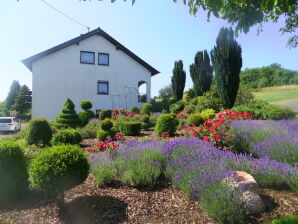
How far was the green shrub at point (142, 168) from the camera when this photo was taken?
4531 millimetres

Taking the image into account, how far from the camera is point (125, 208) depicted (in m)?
3.88

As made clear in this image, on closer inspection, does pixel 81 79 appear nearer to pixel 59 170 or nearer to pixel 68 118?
pixel 68 118

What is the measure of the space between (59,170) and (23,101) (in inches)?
1594

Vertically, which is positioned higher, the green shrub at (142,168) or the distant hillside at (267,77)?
the distant hillside at (267,77)

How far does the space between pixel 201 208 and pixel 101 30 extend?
780 inches

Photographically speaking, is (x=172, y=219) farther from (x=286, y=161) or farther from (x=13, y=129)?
(x=13, y=129)

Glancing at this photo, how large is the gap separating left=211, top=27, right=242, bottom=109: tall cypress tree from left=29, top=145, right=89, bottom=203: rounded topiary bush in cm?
1262

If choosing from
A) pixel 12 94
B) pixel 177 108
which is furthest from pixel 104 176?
pixel 12 94

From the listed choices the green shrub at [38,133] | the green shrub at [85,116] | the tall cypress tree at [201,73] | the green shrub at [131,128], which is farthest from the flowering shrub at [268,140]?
the tall cypress tree at [201,73]

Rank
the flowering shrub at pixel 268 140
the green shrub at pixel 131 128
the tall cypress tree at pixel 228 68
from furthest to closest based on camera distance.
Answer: the tall cypress tree at pixel 228 68
the green shrub at pixel 131 128
the flowering shrub at pixel 268 140

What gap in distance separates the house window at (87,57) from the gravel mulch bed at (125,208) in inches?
700

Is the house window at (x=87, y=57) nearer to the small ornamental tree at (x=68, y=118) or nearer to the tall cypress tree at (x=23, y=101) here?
the small ornamental tree at (x=68, y=118)

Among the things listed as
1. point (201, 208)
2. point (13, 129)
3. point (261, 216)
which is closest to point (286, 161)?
point (261, 216)

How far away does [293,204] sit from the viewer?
3.65 m
